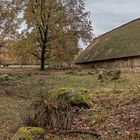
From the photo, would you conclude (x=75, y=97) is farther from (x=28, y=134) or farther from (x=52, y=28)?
(x=52, y=28)

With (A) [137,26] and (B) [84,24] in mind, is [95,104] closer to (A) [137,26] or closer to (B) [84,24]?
(B) [84,24]

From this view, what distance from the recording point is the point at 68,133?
1071 cm

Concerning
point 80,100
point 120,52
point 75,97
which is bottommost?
point 80,100

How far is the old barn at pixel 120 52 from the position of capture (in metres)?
39.4

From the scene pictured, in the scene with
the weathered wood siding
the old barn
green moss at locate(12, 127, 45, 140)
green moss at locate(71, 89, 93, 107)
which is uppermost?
the old barn

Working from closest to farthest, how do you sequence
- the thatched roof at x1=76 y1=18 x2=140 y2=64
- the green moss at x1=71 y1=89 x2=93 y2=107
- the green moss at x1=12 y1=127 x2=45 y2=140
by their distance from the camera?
the green moss at x1=12 y1=127 x2=45 y2=140 < the green moss at x1=71 y1=89 x2=93 y2=107 < the thatched roof at x1=76 y1=18 x2=140 y2=64

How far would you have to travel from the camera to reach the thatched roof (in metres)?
40.3

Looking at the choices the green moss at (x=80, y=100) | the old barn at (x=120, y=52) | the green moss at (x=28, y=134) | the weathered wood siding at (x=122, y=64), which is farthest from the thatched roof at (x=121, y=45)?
the green moss at (x=28, y=134)

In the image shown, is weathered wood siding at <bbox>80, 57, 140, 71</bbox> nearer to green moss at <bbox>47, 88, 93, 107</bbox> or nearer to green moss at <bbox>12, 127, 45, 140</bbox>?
green moss at <bbox>47, 88, 93, 107</bbox>

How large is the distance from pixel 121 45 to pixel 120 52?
6.48ft

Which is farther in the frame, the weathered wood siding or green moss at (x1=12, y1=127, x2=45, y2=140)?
the weathered wood siding

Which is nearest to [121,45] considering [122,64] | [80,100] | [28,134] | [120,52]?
[120,52]

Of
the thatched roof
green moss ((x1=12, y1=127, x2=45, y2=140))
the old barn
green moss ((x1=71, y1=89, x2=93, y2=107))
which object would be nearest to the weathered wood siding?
the old barn

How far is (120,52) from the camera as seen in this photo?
4147 centimetres
